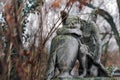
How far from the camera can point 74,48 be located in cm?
686

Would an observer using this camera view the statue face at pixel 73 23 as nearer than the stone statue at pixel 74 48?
No

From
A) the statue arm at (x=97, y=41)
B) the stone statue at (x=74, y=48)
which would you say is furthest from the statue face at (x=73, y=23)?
the statue arm at (x=97, y=41)

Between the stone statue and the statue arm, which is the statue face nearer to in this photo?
the stone statue

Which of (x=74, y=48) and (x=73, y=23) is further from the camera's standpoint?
(x=73, y=23)

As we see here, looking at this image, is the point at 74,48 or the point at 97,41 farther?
the point at 97,41

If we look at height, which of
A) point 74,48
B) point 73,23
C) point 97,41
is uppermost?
point 73,23

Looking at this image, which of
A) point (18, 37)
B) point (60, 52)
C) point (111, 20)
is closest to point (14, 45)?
point (18, 37)

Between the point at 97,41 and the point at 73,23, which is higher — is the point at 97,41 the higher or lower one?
the lower one

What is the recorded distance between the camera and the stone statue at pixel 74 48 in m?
6.77

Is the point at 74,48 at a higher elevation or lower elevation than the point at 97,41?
lower

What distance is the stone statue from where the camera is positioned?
22.2 feet

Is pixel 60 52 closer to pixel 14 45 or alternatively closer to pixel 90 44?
pixel 90 44

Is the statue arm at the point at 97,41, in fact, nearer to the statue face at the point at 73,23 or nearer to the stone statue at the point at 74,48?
the stone statue at the point at 74,48

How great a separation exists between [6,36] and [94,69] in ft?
16.0
